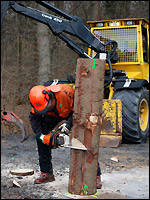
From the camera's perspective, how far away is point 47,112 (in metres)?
4.29

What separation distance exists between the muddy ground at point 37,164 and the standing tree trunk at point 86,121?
914mm

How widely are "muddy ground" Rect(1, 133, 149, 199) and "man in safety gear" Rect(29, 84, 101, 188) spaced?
10.5 inches

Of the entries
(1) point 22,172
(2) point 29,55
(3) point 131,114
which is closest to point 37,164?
(1) point 22,172

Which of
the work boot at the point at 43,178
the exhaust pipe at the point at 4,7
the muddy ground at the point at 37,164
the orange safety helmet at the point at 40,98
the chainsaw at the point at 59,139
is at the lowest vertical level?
the muddy ground at the point at 37,164

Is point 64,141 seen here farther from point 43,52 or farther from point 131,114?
point 43,52

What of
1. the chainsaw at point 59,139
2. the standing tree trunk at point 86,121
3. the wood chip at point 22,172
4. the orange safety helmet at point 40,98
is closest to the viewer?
the standing tree trunk at point 86,121

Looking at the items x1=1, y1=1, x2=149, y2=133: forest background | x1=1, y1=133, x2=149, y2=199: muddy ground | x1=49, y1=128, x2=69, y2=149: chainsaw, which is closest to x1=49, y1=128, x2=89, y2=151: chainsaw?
x1=49, y1=128, x2=69, y2=149: chainsaw

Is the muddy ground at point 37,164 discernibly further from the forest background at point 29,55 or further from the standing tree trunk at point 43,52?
the forest background at point 29,55

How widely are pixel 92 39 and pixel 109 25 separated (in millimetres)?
3100

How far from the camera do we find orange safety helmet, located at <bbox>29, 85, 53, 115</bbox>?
4008 millimetres

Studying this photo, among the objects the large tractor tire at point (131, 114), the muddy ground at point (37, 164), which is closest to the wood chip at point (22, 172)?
the muddy ground at point (37, 164)

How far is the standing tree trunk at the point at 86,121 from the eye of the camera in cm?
322

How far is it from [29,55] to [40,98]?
31.0ft

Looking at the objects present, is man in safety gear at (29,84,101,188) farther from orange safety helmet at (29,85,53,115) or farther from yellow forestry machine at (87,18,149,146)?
yellow forestry machine at (87,18,149,146)
